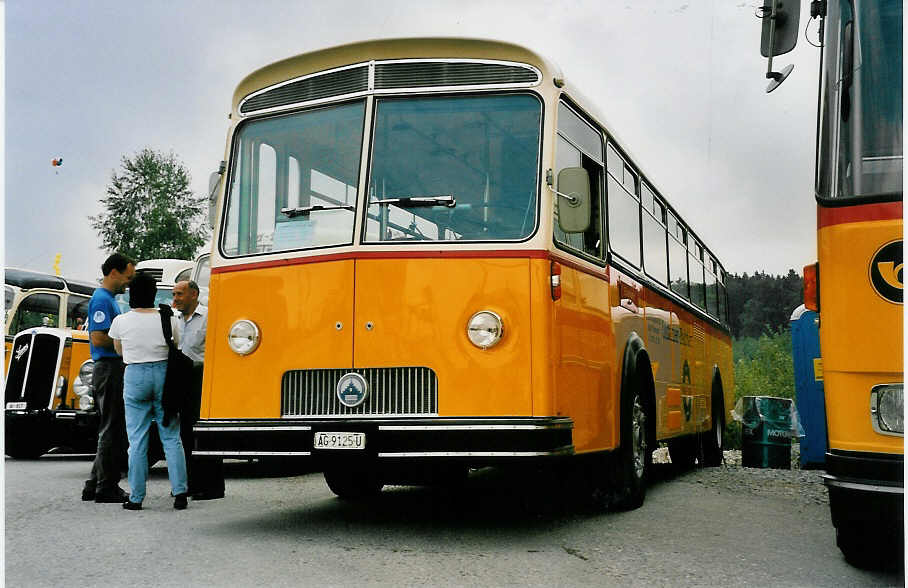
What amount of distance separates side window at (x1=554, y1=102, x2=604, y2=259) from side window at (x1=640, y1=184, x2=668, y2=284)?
1833 mm

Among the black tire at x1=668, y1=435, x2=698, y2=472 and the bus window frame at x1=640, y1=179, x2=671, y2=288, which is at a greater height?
the bus window frame at x1=640, y1=179, x2=671, y2=288

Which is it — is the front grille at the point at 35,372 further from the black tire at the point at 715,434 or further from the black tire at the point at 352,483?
the black tire at the point at 715,434

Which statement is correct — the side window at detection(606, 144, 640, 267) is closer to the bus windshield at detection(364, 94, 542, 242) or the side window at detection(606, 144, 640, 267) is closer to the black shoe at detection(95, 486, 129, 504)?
the bus windshield at detection(364, 94, 542, 242)

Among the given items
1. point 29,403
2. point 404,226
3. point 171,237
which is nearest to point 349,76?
point 404,226

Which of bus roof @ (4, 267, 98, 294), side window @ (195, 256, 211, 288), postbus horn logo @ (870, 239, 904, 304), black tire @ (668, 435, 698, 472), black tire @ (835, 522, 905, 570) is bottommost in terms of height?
black tire @ (835, 522, 905, 570)

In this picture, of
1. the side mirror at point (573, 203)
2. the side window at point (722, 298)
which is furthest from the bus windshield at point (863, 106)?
the side window at point (722, 298)

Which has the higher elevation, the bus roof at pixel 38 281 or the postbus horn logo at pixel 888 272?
the bus roof at pixel 38 281

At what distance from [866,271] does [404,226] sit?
2.79 meters

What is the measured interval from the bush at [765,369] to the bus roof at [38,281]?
14.3m

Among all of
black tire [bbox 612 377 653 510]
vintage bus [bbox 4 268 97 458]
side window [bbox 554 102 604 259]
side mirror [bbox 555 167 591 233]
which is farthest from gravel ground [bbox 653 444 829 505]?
vintage bus [bbox 4 268 97 458]

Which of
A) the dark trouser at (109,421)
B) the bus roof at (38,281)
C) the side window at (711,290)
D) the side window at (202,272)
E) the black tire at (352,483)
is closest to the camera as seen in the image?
the dark trouser at (109,421)

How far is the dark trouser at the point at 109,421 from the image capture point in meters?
8.24

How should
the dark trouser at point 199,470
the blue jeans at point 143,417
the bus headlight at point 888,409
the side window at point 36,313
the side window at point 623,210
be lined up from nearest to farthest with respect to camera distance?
the bus headlight at point 888,409 < the blue jeans at point 143,417 < the side window at point 623,210 < the dark trouser at point 199,470 < the side window at point 36,313

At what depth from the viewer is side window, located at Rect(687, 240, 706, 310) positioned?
12.9 m
